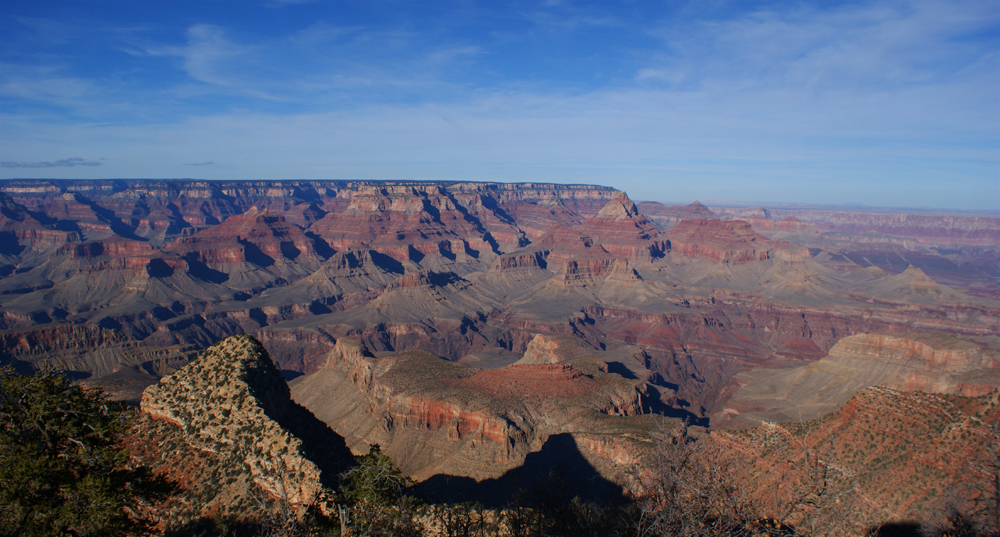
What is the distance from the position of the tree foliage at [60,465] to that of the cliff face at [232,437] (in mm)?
3379

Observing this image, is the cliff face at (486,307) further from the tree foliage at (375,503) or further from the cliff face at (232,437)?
the tree foliage at (375,503)

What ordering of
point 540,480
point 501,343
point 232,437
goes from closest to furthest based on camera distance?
point 232,437 < point 540,480 < point 501,343

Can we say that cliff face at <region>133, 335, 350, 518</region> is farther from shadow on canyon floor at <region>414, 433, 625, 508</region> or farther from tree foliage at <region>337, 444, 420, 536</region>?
shadow on canyon floor at <region>414, 433, 625, 508</region>

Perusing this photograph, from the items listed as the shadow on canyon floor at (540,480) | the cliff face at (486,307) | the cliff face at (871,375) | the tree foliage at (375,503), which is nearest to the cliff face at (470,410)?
the shadow on canyon floor at (540,480)

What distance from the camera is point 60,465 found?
18031 mm

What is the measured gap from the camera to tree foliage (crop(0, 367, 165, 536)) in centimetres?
1689

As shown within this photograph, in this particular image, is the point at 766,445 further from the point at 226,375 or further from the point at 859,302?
the point at 859,302

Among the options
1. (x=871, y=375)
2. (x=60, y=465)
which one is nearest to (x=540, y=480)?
(x=60, y=465)

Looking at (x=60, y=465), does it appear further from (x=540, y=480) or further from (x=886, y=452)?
(x=886, y=452)

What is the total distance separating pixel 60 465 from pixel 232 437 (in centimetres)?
752

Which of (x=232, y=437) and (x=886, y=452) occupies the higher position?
(x=232, y=437)

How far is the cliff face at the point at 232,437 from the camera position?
23172 millimetres

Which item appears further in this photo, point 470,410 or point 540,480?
point 470,410

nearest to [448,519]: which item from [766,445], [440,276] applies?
[766,445]
